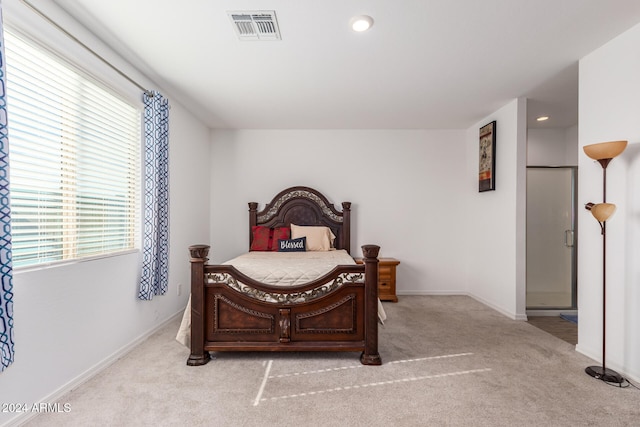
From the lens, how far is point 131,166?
9.41 feet

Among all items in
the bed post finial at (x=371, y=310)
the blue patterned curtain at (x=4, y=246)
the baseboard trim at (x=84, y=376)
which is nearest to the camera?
the blue patterned curtain at (x=4, y=246)

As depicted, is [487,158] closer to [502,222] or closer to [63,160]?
[502,222]

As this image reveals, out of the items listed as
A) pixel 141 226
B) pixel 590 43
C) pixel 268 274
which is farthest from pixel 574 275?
pixel 141 226

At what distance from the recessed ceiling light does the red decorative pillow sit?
114 inches

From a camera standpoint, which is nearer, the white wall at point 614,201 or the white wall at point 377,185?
the white wall at point 614,201

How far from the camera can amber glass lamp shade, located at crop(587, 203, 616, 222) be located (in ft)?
7.20

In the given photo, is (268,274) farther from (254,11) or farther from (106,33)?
(106,33)

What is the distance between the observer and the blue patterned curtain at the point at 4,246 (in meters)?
1.50

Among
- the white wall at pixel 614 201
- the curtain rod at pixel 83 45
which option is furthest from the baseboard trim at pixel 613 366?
the curtain rod at pixel 83 45

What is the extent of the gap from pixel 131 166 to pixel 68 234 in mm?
925

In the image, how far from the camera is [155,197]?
9.46 feet

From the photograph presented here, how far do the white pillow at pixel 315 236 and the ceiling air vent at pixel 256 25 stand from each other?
2.65 metres

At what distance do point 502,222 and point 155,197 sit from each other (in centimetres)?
390

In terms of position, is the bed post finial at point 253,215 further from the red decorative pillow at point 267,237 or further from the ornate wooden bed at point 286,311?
the ornate wooden bed at point 286,311
